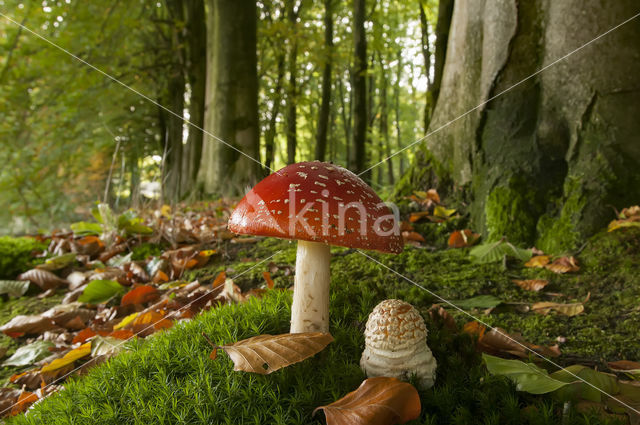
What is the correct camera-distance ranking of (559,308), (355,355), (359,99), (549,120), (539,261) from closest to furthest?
(355,355)
(559,308)
(539,261)
(549,120)
(359,99)

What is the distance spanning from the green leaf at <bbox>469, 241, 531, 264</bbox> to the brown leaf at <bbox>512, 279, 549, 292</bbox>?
24 centimetres

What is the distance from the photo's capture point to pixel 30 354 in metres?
2.46

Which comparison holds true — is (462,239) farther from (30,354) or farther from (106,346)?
(30,354)

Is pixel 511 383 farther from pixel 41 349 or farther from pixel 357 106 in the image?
pixel 357 106

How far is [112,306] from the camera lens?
10.0 ft

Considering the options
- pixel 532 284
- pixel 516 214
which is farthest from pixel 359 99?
pixel 532 284

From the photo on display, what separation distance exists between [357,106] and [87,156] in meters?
7.40

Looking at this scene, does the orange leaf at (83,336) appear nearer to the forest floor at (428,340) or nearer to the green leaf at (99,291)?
the forest floor at (428,340)

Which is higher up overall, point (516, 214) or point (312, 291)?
point (516, 214)

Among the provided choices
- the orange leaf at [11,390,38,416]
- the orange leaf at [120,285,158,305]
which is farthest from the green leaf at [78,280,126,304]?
the orange leaf at [11,390,38,416]

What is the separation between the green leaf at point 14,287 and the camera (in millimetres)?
3465

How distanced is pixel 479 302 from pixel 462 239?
96cm

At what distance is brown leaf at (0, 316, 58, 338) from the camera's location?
9.18 feet

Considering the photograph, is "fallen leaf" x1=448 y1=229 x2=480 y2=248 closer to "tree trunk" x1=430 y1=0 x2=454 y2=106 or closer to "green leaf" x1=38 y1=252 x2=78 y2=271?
"tree trunk" x1=430 y1=0 x2=454 y2=106
